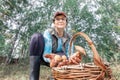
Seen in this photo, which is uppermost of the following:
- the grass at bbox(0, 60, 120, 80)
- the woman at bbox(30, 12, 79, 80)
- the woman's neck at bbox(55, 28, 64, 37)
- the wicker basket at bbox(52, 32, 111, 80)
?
the woman's neck at bbox(55, 28, 64, 37)

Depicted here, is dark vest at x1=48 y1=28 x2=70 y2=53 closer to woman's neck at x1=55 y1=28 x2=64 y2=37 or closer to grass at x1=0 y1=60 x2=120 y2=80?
woman's neck at x1=55 y1=28 x2=64 y2=37

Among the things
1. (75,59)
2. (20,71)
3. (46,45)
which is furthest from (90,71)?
(20,71)

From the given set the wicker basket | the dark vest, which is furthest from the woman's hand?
the dark vest

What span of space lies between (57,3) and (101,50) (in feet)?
3.58

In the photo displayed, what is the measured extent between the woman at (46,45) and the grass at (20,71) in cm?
158

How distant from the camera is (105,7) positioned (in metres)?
4.50

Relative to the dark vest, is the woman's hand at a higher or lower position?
lower

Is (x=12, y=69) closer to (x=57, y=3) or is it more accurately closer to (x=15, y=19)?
(x=15, y=19)

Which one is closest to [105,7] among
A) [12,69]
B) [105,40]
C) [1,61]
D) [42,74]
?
[105,40]

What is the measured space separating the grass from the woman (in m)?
1.58

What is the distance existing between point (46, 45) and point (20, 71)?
2939mm

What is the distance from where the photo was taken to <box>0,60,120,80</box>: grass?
3.78 meters

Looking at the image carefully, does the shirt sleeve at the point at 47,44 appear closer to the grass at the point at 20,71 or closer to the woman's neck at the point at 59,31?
the woman's neck at the point at 59,31

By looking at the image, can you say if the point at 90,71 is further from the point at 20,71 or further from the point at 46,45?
the point at 20,71
